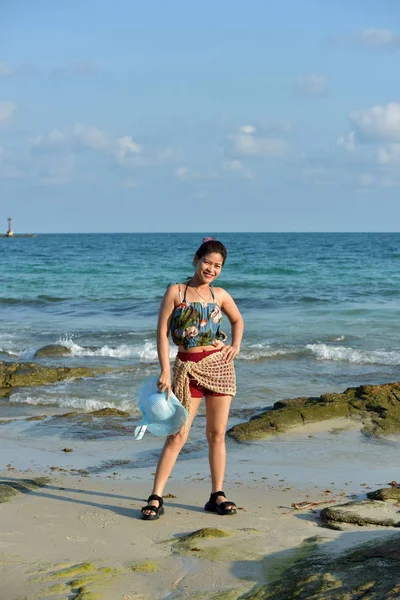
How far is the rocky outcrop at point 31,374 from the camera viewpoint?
10992 millimetres

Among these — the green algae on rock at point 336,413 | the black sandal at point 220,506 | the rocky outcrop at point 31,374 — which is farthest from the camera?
the rocky outcrop at point 31,374

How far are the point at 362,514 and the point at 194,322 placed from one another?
1.53m

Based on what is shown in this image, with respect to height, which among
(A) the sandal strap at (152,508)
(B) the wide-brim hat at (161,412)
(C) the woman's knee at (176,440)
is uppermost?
(B) the wide-brim hat at (161,412)

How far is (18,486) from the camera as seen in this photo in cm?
569

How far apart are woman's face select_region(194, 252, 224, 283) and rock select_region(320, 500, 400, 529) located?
1598 mm

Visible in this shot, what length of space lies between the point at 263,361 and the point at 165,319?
7820 millimetres

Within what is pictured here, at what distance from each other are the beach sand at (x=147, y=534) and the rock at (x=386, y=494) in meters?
0.21

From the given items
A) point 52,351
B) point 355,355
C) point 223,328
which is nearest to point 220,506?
point 355,355

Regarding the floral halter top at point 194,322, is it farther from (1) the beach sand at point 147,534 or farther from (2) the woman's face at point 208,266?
(1) the beach sand at point 147,534

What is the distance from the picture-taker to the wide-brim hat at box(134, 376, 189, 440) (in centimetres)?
512

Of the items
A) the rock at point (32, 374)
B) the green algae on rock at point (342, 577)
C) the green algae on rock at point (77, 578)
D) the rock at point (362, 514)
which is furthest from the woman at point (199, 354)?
the rock at point (32, 374)

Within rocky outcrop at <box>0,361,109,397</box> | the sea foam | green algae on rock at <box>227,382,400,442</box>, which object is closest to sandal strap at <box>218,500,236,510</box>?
green algae on rock at <box>227,382,400,442</box>

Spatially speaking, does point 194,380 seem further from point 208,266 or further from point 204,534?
point 204,534

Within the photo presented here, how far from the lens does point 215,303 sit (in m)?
5.28
